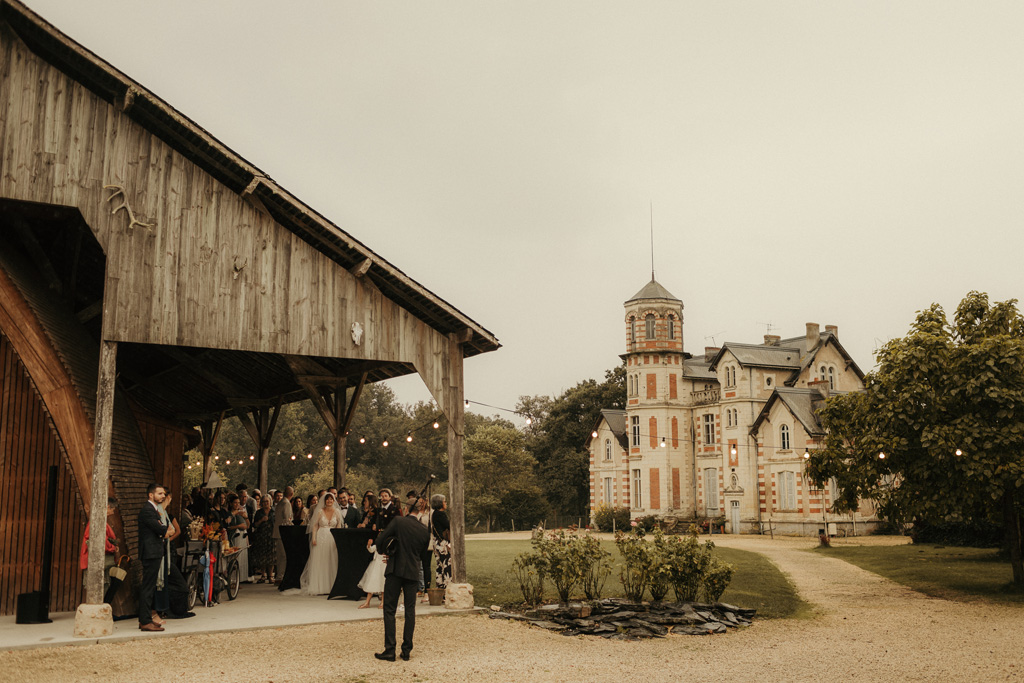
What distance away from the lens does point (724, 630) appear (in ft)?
36.5

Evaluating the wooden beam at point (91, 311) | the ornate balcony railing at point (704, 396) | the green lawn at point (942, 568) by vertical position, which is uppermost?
the ornate balcony railing at point (704, 396)

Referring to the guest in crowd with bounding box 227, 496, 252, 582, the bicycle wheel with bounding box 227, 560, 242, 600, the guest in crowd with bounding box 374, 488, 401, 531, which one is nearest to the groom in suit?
the bicycle wheel with bounding box 227, 560, 242, 600

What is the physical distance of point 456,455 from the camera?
12.2 m

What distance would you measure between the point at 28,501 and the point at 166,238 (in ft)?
13.2

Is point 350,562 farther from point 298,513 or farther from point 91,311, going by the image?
point 91,311

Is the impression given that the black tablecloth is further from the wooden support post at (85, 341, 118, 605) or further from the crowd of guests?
the wooden support post at (85, 341, 118, 605)

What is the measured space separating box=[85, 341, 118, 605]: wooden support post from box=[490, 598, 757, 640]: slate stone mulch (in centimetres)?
516

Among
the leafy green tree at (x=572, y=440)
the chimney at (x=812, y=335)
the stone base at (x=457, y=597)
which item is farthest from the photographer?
the leafy green tree at (x=572, y=440)

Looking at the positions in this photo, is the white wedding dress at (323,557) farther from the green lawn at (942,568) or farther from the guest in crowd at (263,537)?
the green lawn at (942,568)

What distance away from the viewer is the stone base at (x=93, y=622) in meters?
9.27

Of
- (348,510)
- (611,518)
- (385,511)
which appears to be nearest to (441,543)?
(385,511)

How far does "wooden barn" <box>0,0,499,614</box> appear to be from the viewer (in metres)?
9.85

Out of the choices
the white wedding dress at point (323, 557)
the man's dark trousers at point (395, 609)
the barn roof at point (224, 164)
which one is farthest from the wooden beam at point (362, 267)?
the man's dark trousers at point (395, 609)

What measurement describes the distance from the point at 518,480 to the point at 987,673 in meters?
42.2
